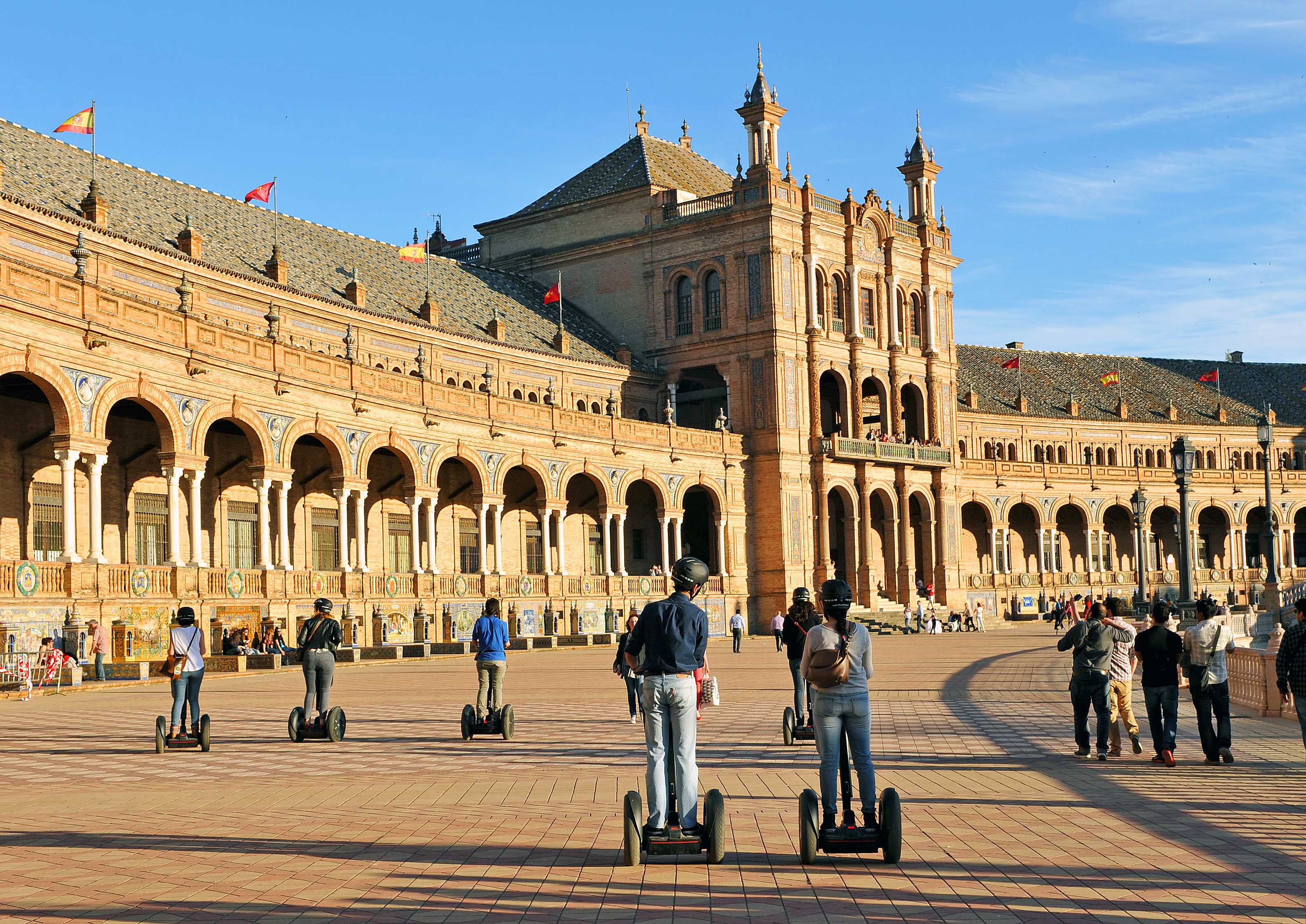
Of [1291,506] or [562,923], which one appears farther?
[1291,506]

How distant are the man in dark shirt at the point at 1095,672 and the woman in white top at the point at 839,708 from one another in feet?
20.7

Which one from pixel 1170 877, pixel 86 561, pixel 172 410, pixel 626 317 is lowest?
pixel 1170 877

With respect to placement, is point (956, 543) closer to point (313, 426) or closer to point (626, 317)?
point (626, 317)

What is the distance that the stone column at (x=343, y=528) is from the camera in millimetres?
40438

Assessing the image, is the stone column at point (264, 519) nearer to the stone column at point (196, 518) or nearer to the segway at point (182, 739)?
the stone column at point (196, 518)

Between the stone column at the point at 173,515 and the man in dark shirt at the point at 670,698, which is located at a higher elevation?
the stone column at the point at 173,515

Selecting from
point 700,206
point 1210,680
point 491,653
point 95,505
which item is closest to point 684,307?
point 700,206

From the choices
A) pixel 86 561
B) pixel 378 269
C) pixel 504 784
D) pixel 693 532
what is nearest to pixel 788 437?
pixel 693 532

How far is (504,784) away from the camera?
44.2 feet

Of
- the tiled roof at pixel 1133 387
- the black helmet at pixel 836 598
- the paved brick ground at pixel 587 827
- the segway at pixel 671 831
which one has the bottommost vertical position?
the paved brick ground at pixel 587 827

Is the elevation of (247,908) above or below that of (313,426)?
below

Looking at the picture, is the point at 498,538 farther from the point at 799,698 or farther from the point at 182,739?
the point at 182,739

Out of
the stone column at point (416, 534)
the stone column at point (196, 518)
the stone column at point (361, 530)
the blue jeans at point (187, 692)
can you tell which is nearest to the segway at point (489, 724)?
the blue jeans at point (187, 692)

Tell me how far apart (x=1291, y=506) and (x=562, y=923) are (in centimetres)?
8812
